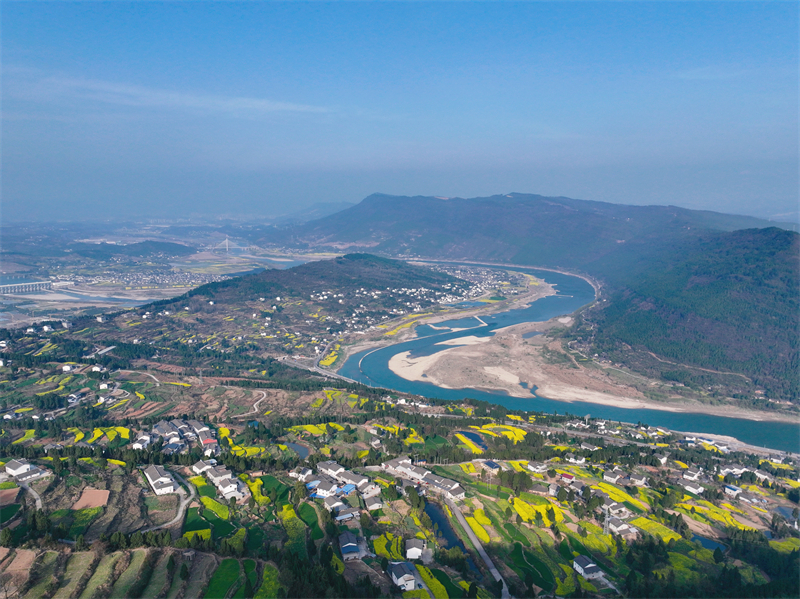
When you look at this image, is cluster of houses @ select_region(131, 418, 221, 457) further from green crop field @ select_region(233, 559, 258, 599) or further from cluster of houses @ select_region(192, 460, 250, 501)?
green crop field @ select_region(233, 559, 258, 599)

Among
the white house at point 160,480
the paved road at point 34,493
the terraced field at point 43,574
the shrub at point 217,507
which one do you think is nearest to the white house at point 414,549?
the shrub at point 217,507

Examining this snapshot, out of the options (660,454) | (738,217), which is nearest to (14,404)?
(660,454)

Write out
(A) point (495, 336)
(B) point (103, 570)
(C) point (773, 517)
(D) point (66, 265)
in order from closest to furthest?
(B) point (103, 570), (C) point (773, 517), (A) point (495, 336), (D) point (66, 265)

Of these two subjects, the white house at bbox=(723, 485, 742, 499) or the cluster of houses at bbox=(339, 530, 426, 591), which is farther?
the white house at bbox=(723, 485, 742, 499)

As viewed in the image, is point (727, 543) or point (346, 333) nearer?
point (727, 543)

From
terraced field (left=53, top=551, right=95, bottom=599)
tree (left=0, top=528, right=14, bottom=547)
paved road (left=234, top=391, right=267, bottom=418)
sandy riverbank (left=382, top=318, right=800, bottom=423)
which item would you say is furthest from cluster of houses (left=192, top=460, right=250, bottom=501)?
sandy riverbank (left=382, top=318, right=800, bottom=423)

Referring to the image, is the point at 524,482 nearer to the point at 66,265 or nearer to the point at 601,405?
the point at 601,405

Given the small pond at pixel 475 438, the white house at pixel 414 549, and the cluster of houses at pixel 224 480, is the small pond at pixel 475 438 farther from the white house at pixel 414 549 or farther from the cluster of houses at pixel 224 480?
the cluster of houses at pixel 224 480
